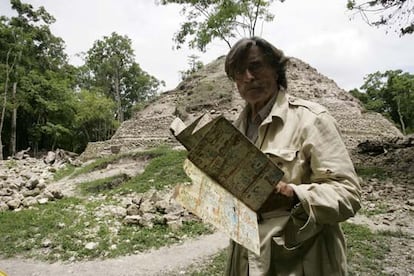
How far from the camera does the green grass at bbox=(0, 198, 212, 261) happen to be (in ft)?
15.2

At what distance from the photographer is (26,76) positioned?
73.0ft

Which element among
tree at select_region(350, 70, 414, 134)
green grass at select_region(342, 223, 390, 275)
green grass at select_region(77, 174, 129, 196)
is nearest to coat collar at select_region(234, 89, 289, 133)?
green grass at select_region(342, 223, 390, 275)

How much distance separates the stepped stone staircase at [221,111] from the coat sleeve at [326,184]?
12916mm

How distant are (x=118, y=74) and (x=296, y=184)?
3461cm

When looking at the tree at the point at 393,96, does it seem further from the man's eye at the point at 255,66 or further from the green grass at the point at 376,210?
the man's eye at the point at 255,66

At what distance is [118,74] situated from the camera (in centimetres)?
3356

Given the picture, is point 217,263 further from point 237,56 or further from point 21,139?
point 21,139

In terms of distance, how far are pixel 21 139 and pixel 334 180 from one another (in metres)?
29.3

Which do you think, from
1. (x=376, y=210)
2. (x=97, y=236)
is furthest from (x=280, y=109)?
(x=376, y=210)

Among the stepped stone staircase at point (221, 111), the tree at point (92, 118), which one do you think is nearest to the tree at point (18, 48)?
the tree at point (92, 118)

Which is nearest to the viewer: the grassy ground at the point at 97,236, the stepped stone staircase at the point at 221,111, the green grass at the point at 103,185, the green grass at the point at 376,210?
the grassy ground at the point at 97,236

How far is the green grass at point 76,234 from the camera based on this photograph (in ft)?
15.2

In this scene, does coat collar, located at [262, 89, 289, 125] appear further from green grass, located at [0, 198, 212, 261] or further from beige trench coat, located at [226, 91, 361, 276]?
green grass, located at [0, 198, 212, 261]

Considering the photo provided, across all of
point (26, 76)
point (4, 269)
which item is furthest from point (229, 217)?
point (26, 76)
